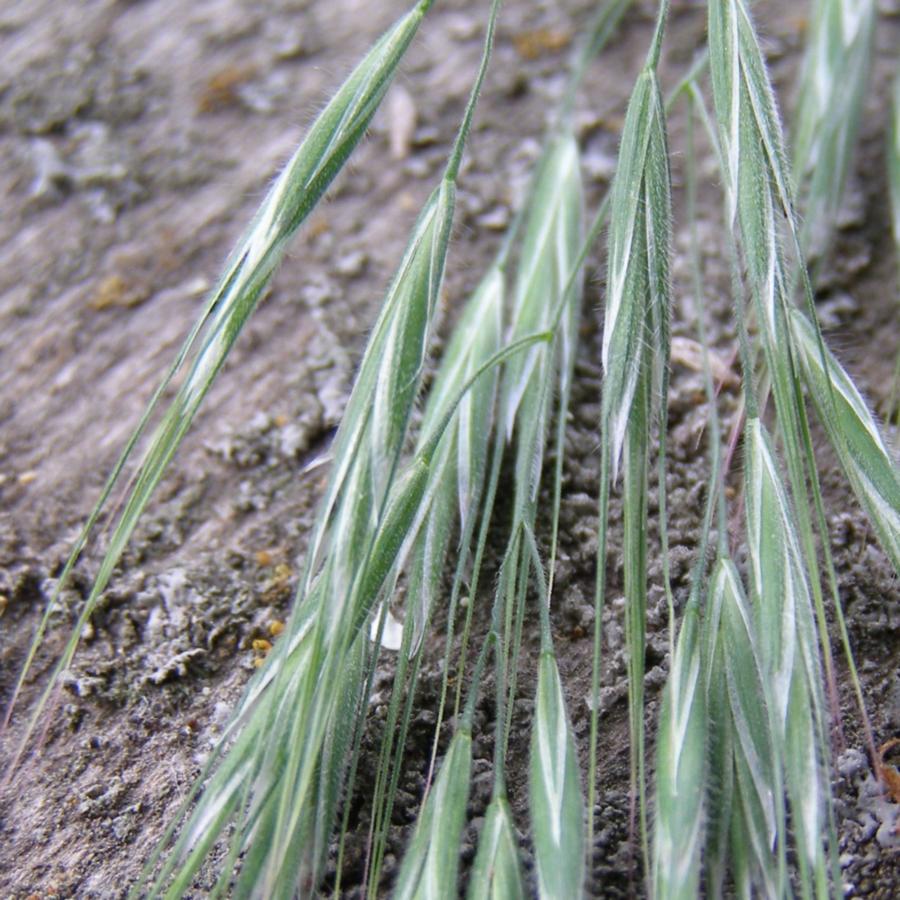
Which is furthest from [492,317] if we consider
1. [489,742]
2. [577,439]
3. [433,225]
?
[489,742]

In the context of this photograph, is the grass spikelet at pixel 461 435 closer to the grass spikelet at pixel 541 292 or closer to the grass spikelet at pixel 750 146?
the grass spikelet at pixel 541 292

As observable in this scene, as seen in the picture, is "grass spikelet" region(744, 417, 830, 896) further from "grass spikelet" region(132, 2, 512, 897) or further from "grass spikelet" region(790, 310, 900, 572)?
"grass spikelet" region(132, 2, 512, 897)

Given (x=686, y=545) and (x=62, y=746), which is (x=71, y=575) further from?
(x=686, y=545)

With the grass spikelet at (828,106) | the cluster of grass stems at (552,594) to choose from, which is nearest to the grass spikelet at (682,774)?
the cluster of grass stems at (552,594)

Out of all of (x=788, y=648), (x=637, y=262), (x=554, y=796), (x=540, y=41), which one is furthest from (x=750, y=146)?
(x=540, y=41)

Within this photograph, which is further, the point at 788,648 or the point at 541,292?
the point at 541,292

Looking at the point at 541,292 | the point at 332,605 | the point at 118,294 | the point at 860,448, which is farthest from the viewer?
the point at 118,294

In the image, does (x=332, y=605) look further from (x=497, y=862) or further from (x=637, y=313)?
(x=637, y=313)
